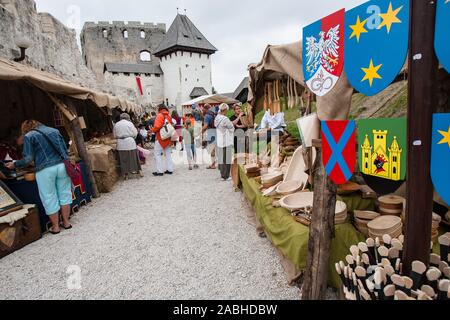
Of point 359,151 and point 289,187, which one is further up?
point 359,151

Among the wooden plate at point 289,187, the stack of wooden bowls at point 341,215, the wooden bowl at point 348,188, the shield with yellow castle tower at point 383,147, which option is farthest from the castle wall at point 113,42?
the shield with yellow castle tower at point 383,147

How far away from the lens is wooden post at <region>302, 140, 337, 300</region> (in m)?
2.02

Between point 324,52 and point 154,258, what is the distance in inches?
109

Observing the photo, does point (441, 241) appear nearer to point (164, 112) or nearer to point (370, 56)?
point (370, 56)

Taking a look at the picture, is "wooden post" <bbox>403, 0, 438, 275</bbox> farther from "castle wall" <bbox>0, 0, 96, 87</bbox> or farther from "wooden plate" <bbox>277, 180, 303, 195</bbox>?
"castle wall" <bbox>0, 0, 96, 87</bbox>

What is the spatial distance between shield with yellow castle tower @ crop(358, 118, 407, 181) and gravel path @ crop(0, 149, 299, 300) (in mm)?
1441

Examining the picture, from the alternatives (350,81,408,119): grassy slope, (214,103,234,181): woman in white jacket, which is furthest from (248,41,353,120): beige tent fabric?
(350,81,408,119): grassy slope

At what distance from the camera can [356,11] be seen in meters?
1.48

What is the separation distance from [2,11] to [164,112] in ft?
14.3

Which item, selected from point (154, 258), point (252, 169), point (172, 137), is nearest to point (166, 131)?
point (172, 137)

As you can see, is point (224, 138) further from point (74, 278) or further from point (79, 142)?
point (74, 278)

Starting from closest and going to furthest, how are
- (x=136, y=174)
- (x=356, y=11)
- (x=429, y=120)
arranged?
(x=429, y=120)
(x=356, y=11)
(x=136, y=174)

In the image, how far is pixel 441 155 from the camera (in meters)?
1.16

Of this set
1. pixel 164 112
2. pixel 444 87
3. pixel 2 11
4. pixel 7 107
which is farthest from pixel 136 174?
pixel 444 87
